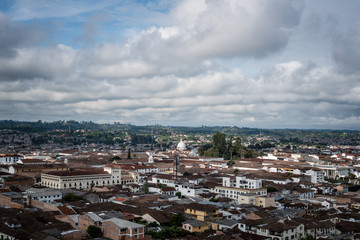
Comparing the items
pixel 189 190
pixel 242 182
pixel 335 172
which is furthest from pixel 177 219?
pixel 335 172

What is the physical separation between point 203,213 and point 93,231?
32.8 feet

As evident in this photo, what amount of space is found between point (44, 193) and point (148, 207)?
1184 cm

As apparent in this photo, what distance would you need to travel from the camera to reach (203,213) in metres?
34.1

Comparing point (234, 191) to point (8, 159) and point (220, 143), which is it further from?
point (8, 159)

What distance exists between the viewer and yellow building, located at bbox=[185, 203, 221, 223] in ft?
112

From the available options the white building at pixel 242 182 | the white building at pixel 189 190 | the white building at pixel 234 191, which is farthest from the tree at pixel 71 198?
the white building at pixel 242 182

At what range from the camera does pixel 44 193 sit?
4122 centimetres

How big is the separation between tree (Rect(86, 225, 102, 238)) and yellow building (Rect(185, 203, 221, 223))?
9079 mm

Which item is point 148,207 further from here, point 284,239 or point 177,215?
point 284,239

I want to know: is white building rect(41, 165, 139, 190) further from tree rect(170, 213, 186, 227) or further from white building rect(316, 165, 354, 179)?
white building rect(316, 165, 354, 179)

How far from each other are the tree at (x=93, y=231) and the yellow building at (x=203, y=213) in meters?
9.08

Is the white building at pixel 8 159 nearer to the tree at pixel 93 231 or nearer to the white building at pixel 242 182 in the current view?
the white building at pixel 242 182

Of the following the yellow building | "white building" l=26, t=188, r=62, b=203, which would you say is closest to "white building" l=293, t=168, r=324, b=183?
the yellow building

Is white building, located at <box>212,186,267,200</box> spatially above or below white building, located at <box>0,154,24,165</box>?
below
